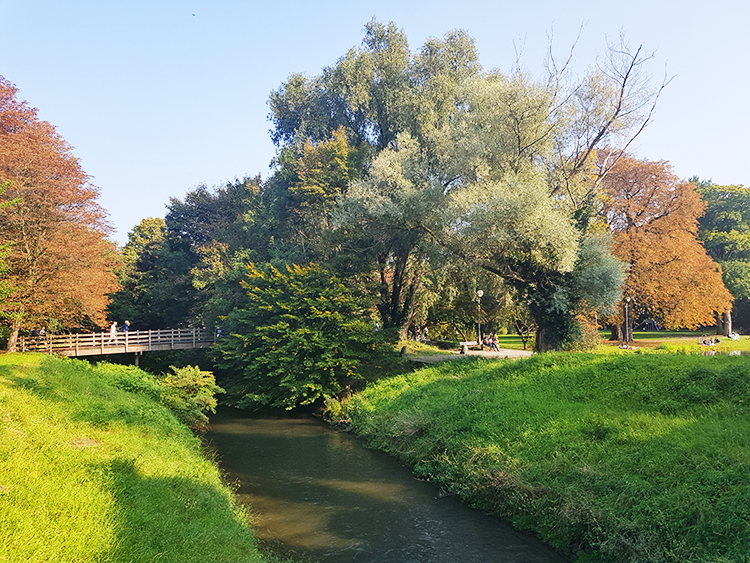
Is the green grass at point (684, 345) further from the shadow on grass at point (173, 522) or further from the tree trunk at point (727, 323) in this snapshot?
the shadow on grass at point (173, 522)

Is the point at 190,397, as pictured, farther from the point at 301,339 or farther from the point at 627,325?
the point at 627,325

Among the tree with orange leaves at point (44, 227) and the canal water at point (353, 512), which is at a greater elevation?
the tree with orange leaves at point (44, 227)

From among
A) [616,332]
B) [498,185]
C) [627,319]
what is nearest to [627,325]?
[627,319]

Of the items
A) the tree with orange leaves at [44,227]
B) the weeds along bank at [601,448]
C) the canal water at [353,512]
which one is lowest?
the canal water at [353,512]

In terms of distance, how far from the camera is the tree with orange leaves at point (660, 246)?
115ft

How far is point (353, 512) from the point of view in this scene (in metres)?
12.6

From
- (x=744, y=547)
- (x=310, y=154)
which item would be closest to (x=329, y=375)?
(x=310, y=154)

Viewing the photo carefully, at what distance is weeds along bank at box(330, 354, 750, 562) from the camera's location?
922 cm

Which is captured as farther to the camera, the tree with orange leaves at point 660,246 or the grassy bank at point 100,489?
the tree with orange leaves at point 660,246

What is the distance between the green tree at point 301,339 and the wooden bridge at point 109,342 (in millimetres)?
8126

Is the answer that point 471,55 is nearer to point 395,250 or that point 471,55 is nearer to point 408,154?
point 408,154

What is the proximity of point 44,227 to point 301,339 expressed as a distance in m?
13.2

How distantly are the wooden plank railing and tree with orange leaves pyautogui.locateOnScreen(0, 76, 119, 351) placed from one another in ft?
9.59

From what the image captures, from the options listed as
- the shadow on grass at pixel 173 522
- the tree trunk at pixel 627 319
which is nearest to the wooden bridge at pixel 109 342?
the shadow on grass at pixel 173 522
